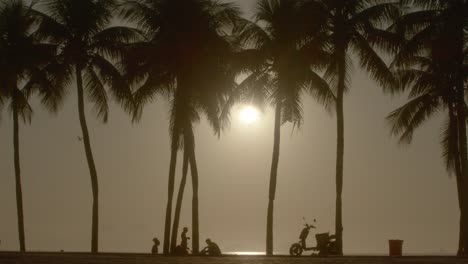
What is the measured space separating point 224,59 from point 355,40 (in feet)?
20.1

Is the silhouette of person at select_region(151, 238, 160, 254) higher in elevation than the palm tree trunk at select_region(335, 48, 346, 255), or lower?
lower

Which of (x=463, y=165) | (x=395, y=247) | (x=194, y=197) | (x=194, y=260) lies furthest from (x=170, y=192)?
(x=194, y=260)

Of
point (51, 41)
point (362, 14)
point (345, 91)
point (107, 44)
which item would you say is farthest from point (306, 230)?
point (51, 41)

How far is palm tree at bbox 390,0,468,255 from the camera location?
116 feet

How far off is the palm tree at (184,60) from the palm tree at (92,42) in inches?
40.2

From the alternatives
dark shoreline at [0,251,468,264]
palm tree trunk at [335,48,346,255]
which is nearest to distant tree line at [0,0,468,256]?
palm tree trunk at [335,48,346,255]

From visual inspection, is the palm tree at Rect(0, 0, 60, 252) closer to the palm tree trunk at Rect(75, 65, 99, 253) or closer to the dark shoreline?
the palm tree trunk at Rect(75, 65, 99, 253)

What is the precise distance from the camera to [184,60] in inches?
1479

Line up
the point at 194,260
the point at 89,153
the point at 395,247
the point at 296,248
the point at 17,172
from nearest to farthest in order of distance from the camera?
the point at 194,260
the point at 395,247
the point at 296,248
the point at 89,153
the point at 17,172

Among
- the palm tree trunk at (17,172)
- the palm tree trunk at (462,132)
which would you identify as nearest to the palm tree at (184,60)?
the palm tree trunk at (17,172)

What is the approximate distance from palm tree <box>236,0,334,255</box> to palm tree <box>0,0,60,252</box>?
9.34 metres

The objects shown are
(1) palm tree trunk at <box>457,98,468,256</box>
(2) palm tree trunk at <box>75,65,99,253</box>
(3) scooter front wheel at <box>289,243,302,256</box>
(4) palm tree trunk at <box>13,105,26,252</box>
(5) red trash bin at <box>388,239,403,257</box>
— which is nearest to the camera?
(5) red trash bin at <box>388,239,403,257</box>

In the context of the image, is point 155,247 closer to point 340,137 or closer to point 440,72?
point 340,137

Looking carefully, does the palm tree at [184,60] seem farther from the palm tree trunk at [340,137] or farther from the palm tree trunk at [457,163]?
the palm tree trunk at [457,163]
